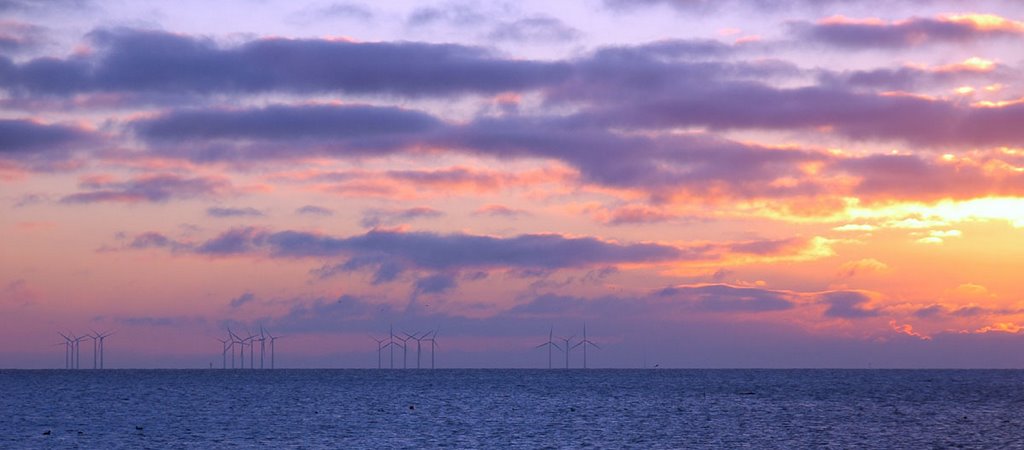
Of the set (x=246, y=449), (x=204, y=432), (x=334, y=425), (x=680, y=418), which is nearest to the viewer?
(x=246, y=449)

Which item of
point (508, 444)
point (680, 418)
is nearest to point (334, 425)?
point (508, 444)

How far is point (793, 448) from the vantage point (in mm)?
115688

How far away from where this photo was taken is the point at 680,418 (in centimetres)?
17150

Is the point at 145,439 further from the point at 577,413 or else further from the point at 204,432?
the point at 577,413

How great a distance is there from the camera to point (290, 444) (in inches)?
4722

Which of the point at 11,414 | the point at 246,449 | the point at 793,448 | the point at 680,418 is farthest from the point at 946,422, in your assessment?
the point at 11,414

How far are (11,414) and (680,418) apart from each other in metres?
97.9

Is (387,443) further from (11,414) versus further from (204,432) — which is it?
(11,414)

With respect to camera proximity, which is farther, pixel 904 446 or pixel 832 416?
pixel 832 416

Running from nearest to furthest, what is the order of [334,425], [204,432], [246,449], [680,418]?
[246,449] < [204,432] < [334,425] < [680,418]

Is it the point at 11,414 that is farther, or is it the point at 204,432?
the point at 11,414

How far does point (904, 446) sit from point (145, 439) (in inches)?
3046

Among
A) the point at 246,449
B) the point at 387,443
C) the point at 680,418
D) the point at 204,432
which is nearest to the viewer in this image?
the point at 246,449

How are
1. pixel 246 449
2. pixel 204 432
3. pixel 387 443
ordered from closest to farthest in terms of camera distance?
1. pixel 246 449
2. pixel 387 443
3. pixel 204 432
